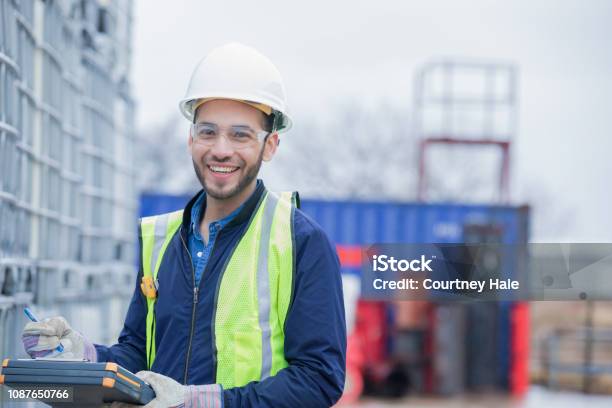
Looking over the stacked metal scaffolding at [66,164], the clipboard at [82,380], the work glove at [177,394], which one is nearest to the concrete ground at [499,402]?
the stacked metal scaffolding at [66,164]

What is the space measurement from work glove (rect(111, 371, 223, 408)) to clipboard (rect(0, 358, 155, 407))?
1.0 inches

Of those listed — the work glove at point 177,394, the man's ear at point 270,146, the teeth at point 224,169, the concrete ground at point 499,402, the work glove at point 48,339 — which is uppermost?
the man's ear at point 270,146

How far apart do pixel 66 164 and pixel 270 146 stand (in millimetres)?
2957

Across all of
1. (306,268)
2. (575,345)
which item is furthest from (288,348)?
(575,345)

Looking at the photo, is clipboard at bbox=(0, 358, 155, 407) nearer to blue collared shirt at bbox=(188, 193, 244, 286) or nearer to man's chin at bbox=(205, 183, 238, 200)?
blue collared shirt at bbox=(188, 193, 244, 286)

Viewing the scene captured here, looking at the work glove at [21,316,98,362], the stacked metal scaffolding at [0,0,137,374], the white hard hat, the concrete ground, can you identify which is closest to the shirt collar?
the white hard hat

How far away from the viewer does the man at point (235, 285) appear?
311 cm

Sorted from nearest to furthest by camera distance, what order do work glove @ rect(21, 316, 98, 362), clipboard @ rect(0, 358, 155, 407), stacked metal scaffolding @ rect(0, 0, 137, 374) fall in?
1. clipboard @ rect(0, 358, 155, 407)
2. work glove @ rect(21, 316, 98, 362)
3. stacked metal scaffolding @ rect(0, 0, 137, 374)

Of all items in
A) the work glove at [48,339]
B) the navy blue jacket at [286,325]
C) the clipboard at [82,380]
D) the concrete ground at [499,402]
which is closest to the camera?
the clipboard at [82,380]

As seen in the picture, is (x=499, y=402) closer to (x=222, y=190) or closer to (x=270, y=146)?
(x=270, y=146)

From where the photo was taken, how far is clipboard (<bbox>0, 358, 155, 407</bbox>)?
287 centimetres

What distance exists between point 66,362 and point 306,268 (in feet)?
2.38

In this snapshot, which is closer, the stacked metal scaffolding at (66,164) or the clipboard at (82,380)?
the clipboard at (82,380)

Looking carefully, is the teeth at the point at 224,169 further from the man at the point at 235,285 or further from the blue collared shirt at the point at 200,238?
the blue collared shirt at the point at 200,238
